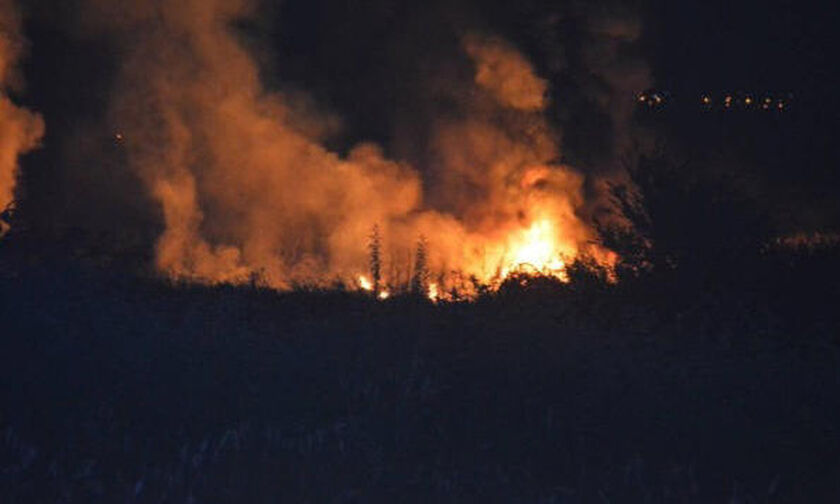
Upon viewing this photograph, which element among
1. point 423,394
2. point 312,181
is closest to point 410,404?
point 423,394

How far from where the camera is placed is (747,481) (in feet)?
19.0

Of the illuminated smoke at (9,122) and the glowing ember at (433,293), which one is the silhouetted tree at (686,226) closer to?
the glowing ember at (433,293)

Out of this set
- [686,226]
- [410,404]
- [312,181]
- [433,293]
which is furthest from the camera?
[312,181]

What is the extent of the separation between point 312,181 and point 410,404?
931 centimetres

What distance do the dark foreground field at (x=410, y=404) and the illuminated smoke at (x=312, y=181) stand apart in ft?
14.6

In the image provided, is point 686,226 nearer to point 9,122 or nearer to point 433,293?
point 433,293

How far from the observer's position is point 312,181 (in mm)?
15562

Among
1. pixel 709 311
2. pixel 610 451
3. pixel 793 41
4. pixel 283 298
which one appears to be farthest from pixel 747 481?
pixel 793 41

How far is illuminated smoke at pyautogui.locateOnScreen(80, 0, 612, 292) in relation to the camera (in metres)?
14.3

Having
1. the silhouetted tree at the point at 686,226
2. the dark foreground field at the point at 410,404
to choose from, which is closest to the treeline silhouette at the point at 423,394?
the dark foreground field at the point at 410,404

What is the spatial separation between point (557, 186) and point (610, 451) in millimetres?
11275

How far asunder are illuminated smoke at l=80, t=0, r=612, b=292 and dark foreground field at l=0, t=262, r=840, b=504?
4.45m

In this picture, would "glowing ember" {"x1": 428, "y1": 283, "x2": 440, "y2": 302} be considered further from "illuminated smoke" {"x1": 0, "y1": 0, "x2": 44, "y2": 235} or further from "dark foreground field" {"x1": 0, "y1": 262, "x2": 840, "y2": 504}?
"illuminated smoke" {"x1": 0, "y1": 0, "x2": 44, "y2": 235}

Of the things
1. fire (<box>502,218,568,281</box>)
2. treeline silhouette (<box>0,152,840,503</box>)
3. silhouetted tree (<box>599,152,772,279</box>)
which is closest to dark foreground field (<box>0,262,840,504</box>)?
treeline silhouette (<box>0,152,840,503</box>)
